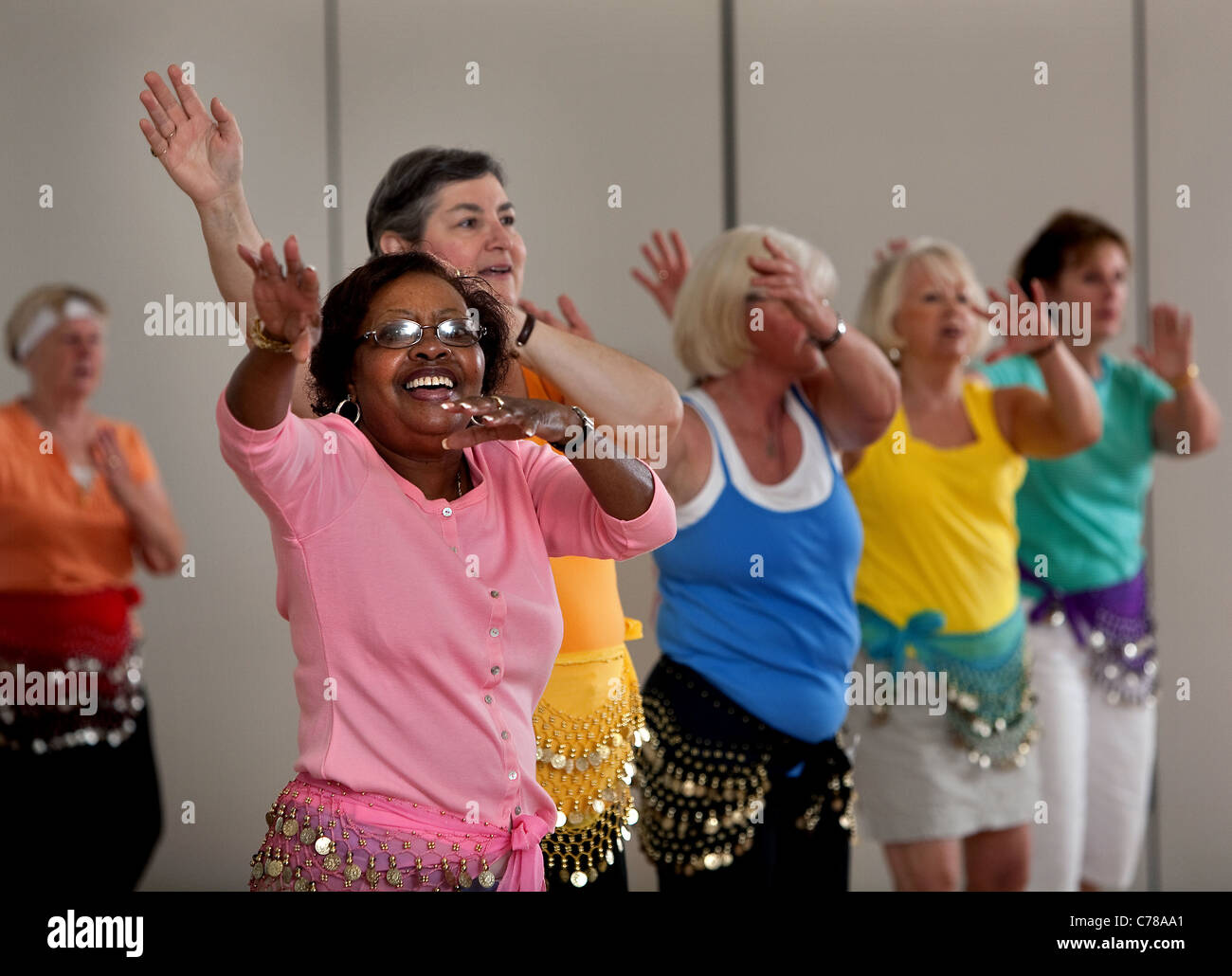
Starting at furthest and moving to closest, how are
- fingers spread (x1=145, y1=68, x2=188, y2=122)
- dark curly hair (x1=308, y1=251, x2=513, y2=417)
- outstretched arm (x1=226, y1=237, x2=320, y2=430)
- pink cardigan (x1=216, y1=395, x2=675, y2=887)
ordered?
fingers spread (x1=145, y1=68, x2=188, y2=122) < dark curly hair (x1=308, y1=251, x2=513, y2=417) < pink cardigan (x1=216, y1=395, x2=675, y2=887) < outstretched arm (x1=226, y1=237, x2=320, y2=430)

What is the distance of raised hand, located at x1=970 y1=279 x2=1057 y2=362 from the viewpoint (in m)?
2.87

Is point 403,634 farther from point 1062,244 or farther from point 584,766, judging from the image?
point 1062,244

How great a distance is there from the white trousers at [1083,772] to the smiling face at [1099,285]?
74 cm

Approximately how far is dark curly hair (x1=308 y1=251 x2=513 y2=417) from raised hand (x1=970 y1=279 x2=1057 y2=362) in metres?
1.45

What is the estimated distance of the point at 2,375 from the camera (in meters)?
2.65

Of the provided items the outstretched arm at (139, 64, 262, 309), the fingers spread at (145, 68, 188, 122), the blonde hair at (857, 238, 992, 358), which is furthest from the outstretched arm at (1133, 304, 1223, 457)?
the fingers spread at (145, 68, 188, 122)

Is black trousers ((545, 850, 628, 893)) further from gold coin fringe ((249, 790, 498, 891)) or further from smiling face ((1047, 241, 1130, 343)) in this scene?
smiling face ((1047, 241, 1130, 343))

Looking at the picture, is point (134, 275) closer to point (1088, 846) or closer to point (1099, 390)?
point (1099, 390)

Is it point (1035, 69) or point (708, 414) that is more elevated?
point (1035, 69)

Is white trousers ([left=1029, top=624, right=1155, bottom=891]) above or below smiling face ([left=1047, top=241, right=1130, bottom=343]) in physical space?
below
